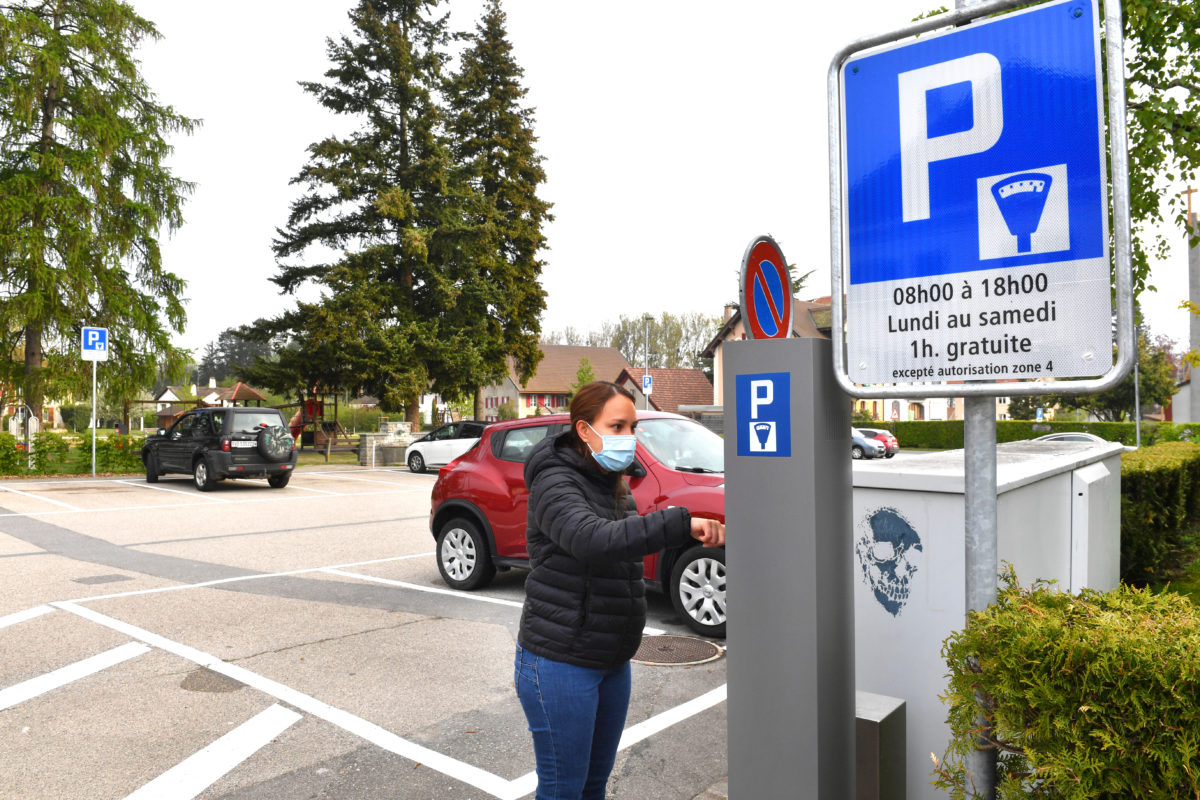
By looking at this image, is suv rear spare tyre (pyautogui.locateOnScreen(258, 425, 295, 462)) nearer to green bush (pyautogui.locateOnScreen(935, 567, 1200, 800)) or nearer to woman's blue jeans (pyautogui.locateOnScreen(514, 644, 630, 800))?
woman's blue jeans (pyautogui.locateOnScreen(514, 644, 630, 800))

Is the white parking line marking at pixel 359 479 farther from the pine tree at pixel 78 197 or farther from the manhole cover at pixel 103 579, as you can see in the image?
the manhole cover at pixel 103 579

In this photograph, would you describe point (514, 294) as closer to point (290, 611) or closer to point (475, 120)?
point (475, 120)

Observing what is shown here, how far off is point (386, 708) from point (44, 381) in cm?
2584

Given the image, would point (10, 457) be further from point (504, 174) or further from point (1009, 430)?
point (1009, 430)

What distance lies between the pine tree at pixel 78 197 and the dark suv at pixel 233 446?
9403 mm

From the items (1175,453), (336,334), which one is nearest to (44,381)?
(336,334)

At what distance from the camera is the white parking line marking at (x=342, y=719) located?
3799 mm

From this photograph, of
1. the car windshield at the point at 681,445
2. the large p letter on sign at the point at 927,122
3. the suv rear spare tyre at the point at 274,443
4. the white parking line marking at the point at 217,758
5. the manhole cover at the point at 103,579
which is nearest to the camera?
the large p letter on sign at the point at 927,122

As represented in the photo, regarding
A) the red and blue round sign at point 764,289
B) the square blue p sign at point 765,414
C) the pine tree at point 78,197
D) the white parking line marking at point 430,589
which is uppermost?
the pine tree at point 78,197

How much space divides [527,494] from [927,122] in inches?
213

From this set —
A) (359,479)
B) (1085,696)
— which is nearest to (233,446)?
(359,479)

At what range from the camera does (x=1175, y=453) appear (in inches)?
372

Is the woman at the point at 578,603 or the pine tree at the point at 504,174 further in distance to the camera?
the pine tree at the point at 504,174

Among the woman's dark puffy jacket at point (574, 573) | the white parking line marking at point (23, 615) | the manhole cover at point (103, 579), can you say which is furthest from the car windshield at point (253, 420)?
the woman's dark puffy jacket at point (574, 573)
